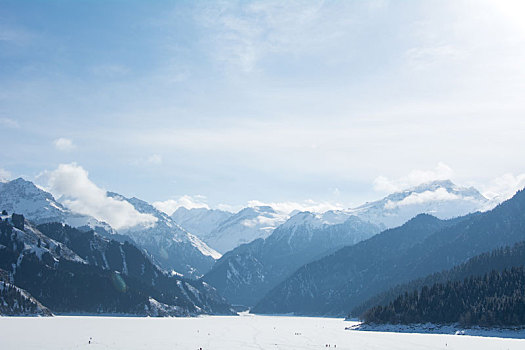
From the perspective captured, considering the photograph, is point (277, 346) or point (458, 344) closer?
point (277, 346)

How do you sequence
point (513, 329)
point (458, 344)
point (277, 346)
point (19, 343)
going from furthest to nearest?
point (513, 329) → point (458, 344) → point (277, 346) → point (19, 343)

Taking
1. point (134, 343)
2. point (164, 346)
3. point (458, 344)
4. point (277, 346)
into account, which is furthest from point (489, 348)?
point (134, 343)

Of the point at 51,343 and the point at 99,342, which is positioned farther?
the point at 99,342

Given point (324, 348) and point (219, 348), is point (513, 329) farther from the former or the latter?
point (219, 348)

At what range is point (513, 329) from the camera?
652 ft

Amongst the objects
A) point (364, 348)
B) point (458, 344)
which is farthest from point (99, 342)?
point (458, 344)

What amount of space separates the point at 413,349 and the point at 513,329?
75105mm

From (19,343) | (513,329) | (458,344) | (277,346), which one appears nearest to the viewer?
(19,343)

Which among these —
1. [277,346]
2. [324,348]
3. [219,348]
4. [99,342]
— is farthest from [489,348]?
[99,342]

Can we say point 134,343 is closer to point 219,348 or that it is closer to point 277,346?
point 219,348

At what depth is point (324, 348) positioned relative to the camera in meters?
150

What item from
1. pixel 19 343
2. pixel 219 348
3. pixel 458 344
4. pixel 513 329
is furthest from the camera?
pixel 513 329

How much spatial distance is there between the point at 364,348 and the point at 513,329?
82.3 metres

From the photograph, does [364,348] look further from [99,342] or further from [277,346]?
[99,342]
